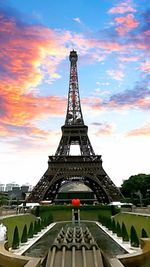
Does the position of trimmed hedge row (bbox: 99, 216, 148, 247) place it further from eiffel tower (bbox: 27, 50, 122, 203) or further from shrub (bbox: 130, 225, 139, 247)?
eiffel tower (bbox: 27, 50, 122, 203)

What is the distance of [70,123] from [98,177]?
17351 mm

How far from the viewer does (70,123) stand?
74.8 meters

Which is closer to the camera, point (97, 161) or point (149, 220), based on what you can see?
point (149, 220)

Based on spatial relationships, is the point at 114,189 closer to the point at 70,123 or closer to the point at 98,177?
the point at 98,177

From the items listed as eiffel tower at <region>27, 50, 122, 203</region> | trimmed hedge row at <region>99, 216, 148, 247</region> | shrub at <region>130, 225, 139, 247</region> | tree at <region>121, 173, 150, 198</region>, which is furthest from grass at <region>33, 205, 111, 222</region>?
tree at <region>121, 173, 150, 198</region>

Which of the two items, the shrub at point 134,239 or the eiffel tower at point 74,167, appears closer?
the shrub at point 134,239

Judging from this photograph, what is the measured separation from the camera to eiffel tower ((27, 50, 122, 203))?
6036 cm

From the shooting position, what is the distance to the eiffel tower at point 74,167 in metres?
60.4

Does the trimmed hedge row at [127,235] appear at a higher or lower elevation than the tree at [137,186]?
lower

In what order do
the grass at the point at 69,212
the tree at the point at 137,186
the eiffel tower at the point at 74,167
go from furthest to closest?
the tree at the point at 137,186 → the eiffel tower at the point at 74,167 → the grass at the point at 69,212

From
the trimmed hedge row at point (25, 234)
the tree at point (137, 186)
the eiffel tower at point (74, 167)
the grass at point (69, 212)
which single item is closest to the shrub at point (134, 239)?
the trimmed hedge row at point (25, 234)

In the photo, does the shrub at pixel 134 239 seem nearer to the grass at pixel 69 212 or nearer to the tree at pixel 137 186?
the grass at pixel 69 212

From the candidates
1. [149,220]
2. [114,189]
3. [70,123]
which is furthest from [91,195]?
[149,220]

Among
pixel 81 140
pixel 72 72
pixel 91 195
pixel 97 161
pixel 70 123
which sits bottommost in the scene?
pixel 91 195
